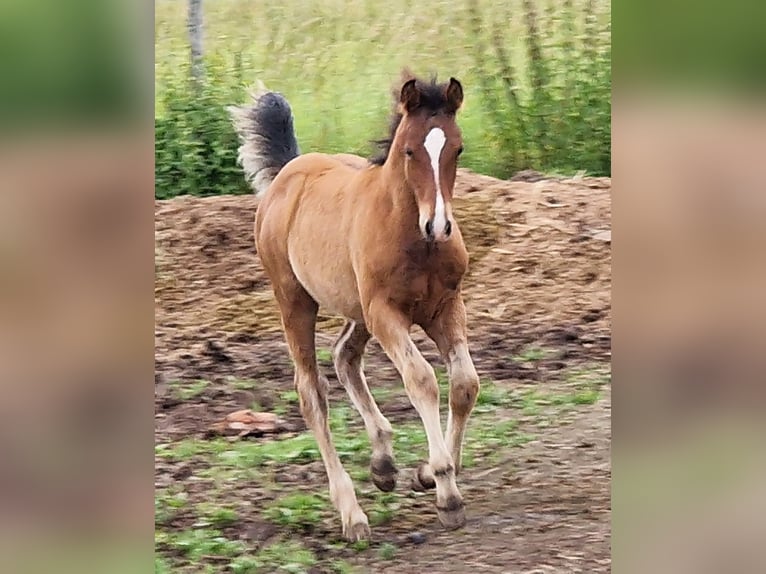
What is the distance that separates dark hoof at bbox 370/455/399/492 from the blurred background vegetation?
965mm

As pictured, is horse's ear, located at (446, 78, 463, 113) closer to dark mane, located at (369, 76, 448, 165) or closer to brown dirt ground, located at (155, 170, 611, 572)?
dark mane, located at (369, 76, 448, 165)

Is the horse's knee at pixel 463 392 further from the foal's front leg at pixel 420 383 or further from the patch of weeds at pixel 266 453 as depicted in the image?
the patch of weeds at pixel 266 453

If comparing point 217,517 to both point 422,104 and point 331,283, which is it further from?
point 422,104

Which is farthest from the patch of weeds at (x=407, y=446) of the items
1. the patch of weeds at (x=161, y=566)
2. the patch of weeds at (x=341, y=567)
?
the patch of weeds at (x=161, y=566)

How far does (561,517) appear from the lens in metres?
3.06

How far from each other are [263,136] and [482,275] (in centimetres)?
82

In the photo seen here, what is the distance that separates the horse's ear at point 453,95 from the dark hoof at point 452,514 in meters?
1.20

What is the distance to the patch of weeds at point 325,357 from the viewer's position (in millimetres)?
3120

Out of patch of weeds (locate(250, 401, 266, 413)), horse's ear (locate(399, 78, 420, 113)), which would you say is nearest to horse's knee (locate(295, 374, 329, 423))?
patch of weeds (locate(250, 401, 266, 413))

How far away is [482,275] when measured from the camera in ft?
10.1
